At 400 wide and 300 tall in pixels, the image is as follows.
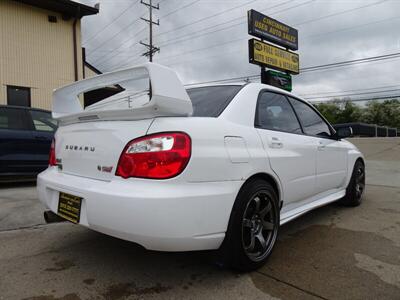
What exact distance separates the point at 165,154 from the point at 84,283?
1099 millimetres

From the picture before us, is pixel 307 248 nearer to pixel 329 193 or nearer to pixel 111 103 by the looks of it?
pixel 329 193

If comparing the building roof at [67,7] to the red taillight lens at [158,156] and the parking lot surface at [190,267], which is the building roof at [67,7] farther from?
the red taillight lens at [158,156]

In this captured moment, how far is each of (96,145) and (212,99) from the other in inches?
39.9

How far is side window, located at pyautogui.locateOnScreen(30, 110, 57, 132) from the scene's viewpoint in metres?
5.68

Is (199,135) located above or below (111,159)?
above

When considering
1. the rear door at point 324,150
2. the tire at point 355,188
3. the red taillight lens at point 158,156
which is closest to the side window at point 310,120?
the rear door at point 324,150

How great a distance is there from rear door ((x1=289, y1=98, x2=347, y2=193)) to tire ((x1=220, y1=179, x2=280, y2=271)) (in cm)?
109

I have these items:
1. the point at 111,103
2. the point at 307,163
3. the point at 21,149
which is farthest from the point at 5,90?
the point at 307,163

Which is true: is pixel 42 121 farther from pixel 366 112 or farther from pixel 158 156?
pixel 366 112

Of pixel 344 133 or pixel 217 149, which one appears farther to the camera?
pixel 344 133

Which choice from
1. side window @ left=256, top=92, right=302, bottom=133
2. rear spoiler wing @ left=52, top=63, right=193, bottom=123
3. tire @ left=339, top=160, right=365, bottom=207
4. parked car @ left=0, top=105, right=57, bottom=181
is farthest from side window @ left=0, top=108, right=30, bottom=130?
tire @ left=339, top=160, right=365, bottom=207

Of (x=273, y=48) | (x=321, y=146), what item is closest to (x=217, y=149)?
(x=321, y=146)

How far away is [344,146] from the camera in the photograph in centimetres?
422

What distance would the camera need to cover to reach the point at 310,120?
12.2 ft
